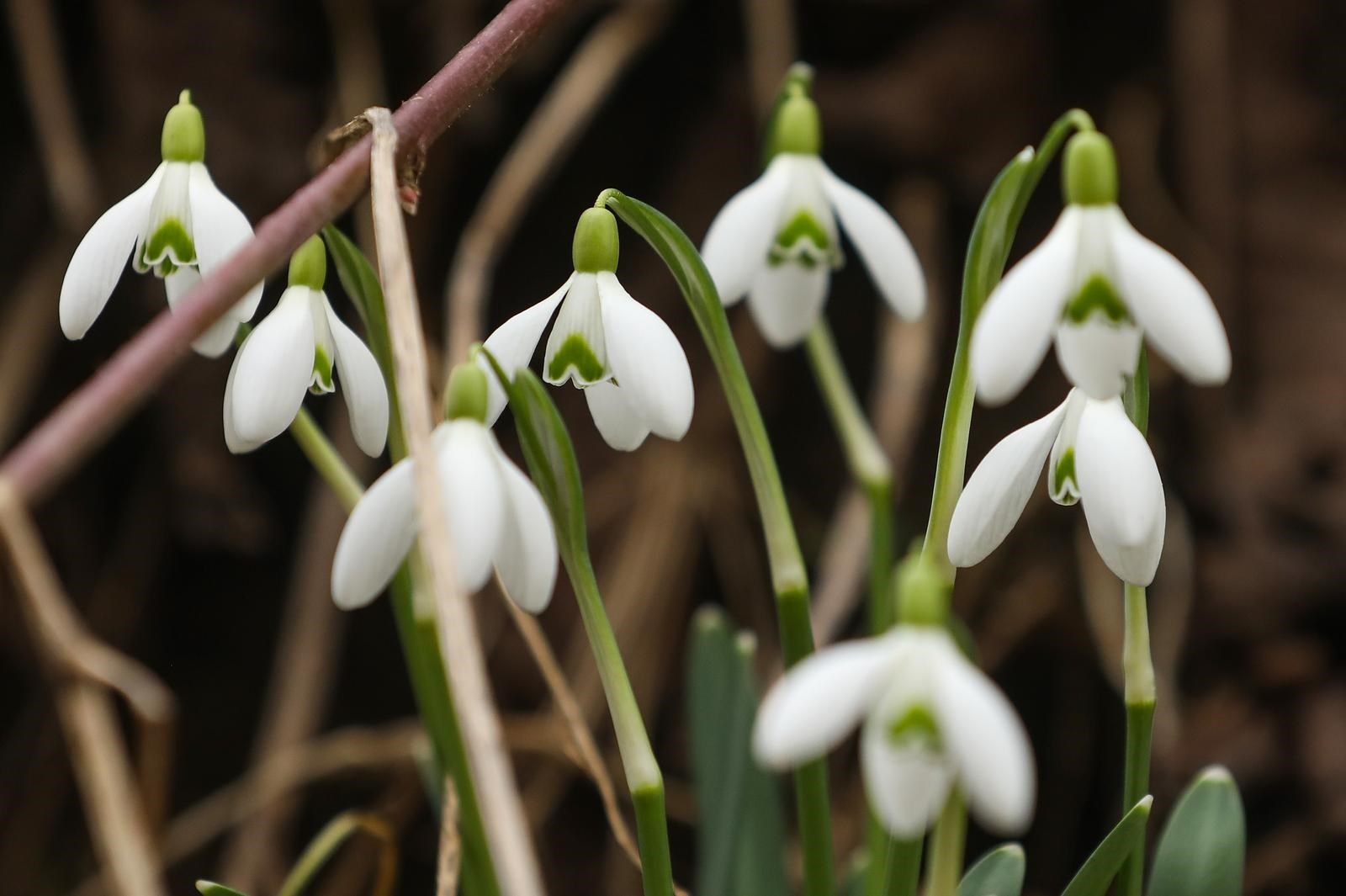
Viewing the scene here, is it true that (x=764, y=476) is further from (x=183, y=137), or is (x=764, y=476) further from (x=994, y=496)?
(x=183, y=137)

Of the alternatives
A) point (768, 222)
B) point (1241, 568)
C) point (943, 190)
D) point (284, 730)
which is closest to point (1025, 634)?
point (1241, 568)

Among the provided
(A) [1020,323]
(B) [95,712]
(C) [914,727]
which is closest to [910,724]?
(C) [914,727]

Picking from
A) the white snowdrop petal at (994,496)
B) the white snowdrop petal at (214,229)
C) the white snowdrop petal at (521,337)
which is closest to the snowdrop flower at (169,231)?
the white snowdrop petal at (214,229)

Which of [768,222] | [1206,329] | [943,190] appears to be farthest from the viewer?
[943,190]

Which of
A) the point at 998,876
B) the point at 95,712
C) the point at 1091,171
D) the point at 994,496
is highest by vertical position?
the point at 1091,171

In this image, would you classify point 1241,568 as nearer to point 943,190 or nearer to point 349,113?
point 943,190

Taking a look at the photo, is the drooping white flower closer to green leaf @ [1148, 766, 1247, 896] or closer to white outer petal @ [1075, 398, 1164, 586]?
white outer petal @ [1075, 398, 1164, 586]

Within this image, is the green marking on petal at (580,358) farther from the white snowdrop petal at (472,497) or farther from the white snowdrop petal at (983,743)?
the white snowdrop petal at (983,743)
